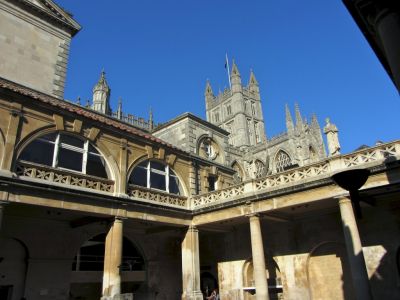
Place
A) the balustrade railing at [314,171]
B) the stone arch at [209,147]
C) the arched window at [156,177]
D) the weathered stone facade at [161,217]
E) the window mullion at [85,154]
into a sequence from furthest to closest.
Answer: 1. the stone arch at [209,147]
2. the arched window at [156,177]
3. the window mullion at [85,154]
4. the weathered stone facade at [161,217]
5. the balustrade railing at [314,171]

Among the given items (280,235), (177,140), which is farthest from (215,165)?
(280,235)

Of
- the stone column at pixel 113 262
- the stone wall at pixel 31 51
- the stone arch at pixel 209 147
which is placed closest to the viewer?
the stone column at pixel 113 262

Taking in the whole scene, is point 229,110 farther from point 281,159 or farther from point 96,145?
point 96,145

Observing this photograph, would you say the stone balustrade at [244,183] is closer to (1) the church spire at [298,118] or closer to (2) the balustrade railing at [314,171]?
(2) the balustrade railing at [314,171]

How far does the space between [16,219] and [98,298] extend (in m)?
6.49

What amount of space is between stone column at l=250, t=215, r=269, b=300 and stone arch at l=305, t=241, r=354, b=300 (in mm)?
3951

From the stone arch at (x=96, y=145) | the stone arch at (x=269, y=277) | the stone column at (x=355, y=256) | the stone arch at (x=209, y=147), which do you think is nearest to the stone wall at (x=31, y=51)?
the stone arch at (x=96, y=145)

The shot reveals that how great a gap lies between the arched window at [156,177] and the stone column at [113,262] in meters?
3.11

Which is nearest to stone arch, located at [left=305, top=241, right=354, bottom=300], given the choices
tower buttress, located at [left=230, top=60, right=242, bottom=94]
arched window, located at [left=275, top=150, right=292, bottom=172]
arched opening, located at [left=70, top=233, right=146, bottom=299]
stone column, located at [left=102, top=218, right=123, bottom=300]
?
arched opening, located at [left=70, top=233, right=146, bottom=299]

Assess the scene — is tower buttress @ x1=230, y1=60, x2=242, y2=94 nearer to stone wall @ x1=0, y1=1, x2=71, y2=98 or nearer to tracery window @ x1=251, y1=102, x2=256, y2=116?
tracery window @ x1=251, y1=102, x2=256, y2=116

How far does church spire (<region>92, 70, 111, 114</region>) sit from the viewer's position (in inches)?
2132

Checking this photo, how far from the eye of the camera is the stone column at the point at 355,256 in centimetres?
1262

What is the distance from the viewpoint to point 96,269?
61.0 feet

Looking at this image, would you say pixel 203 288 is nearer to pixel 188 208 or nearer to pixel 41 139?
pixel 188 208
